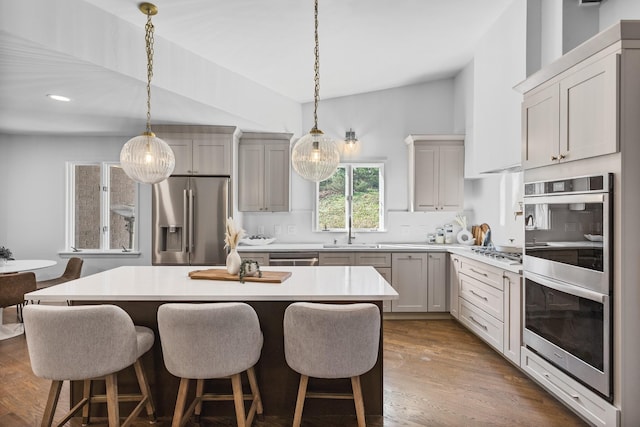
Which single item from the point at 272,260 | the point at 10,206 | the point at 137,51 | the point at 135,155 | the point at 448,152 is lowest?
the point at 272,260

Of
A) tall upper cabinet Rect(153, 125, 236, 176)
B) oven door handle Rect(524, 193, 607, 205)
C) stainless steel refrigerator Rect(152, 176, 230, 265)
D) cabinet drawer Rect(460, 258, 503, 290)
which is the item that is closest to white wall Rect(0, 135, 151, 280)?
stainless steel refrigerator Rect(152, 176, 230, 265)

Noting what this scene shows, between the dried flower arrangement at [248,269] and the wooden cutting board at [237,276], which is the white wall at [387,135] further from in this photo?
the dried flower arrangement at [248,269]

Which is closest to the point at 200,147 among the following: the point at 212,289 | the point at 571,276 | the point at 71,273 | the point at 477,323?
the point at 71,273

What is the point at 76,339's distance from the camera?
1.89 meters

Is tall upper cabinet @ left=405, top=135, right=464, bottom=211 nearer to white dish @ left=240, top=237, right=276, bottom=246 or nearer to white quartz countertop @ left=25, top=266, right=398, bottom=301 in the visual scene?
white dish @ left=240, top=237, right=276, bottom=246

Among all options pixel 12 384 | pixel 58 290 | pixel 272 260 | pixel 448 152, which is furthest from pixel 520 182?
pixel 12 384

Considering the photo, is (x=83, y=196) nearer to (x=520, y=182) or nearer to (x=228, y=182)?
(x=228, y=182)

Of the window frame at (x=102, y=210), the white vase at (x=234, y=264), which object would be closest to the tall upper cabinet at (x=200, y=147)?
the window frame at (x=102, y=210)

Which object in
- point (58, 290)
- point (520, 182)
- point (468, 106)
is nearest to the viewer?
point (58, 290)

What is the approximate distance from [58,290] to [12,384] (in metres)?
1.36

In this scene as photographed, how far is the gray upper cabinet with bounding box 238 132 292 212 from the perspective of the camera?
493cm

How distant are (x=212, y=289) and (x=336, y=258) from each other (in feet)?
7.95

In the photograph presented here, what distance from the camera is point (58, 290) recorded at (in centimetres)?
222

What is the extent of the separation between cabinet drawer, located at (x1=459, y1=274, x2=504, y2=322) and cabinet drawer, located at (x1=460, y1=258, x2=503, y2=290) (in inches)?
1.7
